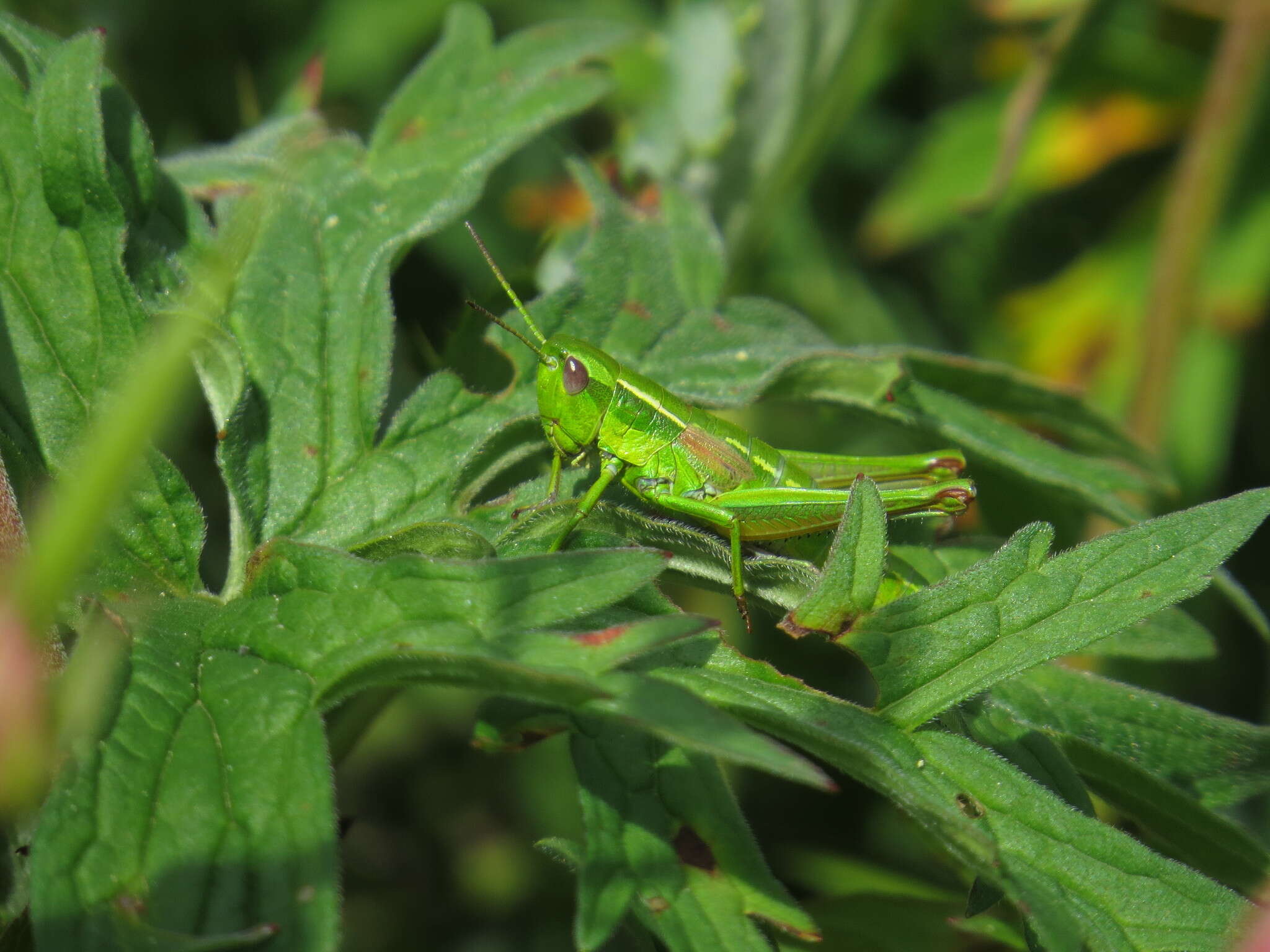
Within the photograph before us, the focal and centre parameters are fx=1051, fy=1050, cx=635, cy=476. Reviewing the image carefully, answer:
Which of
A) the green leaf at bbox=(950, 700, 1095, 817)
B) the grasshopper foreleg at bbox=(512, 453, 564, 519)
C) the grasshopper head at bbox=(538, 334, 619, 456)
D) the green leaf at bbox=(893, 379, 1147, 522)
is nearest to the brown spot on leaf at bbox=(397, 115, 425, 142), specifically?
the grasshopper head at bbox=(538, 334, 619, 456)

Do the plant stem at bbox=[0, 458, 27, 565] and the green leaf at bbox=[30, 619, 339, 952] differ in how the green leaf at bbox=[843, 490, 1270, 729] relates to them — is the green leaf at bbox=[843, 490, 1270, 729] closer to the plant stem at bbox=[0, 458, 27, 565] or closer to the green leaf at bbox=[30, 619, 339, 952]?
the green leaf at bbox=[30, 619, 339, 952]

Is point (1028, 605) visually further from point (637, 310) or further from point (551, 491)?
point (637, 310)

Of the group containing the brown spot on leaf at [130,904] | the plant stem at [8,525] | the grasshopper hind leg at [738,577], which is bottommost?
the grasshopper hind leg at [738,577]

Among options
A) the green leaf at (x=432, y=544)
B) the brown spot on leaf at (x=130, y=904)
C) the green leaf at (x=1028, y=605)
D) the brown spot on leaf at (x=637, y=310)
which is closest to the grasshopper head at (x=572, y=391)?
the brown spot on leaf at (x=637, y=310)

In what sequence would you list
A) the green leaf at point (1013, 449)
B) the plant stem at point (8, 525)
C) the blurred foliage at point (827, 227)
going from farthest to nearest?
the blurred foliage at point (827, 227)
the green leaf at point (1013, 449)
the plant stem at point (8, 525)

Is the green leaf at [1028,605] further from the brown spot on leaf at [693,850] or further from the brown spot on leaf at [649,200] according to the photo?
the brown spot on leaf at [649,200]

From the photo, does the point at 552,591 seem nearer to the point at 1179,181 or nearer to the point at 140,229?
the point at 140,229

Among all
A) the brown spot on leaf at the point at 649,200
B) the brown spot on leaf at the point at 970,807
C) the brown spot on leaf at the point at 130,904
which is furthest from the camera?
the brown spot on leaf at the point at 649,200
